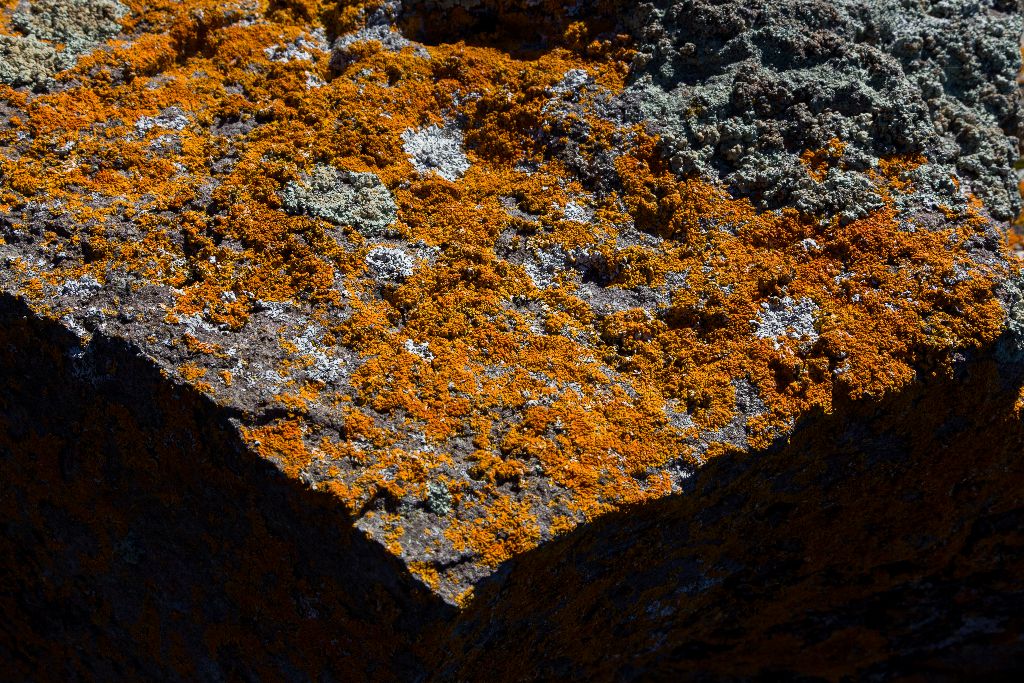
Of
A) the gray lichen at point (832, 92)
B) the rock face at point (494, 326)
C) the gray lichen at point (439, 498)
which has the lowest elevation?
the gray lichen at point (439, 498)

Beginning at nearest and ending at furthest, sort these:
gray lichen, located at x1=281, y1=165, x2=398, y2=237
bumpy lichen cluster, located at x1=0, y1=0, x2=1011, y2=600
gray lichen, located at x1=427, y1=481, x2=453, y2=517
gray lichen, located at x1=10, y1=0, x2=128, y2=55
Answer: gray lichen, located at x1=427, y1=481, x2=453, y2=517 < bumpy lichen cluster, located at x1=0, y1=0, x2=1011, y2=600 < gray lichen, located at x1=281, y1=165, x2=398, y2=237 < gray lichen, located at x1=10, y1=0, x2=128, y2=55

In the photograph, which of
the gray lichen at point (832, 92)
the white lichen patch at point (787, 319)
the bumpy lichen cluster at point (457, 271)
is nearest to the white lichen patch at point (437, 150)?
the bumpy lichen cluster at point (457, 271)

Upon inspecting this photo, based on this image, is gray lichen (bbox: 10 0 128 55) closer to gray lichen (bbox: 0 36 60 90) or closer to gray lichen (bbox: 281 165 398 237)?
gray lichen (bbox: 0 36 60 90)

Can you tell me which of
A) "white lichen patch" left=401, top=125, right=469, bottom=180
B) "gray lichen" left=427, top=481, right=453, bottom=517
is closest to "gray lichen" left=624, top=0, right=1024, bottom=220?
"white lichen patch" left=401, top=125, right=469, bottom=180

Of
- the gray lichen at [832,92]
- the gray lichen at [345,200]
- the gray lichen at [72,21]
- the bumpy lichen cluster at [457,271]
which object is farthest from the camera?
the gray lichen at [72,21]

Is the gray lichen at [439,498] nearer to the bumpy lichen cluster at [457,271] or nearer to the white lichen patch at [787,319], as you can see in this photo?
the bumpy lichen cluster at [457,271]

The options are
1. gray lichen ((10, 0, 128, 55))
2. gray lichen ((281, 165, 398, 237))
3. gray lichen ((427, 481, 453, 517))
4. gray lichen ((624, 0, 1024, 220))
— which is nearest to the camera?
gray lichen ((427, 481, 453, 517))

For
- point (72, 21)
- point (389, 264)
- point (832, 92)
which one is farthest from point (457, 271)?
point (72, 21)
